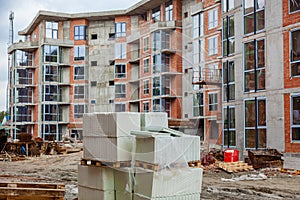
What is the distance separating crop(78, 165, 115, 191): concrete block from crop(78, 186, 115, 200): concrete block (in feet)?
0.27

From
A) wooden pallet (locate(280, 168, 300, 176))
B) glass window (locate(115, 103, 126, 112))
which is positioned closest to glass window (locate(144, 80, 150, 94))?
glass window (locate(115, 103, 126, 112))

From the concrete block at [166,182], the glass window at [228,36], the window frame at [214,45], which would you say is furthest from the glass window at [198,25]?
the concrete block at [166,182]

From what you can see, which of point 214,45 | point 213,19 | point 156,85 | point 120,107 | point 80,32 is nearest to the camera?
point 120,107

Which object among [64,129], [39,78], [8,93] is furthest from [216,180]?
[8,93]

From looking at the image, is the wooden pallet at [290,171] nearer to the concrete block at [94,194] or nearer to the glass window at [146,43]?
the glass window at [146,43]

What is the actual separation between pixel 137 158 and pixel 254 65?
42.1 feet

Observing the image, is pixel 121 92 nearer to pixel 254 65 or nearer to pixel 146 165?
pixel 146 165

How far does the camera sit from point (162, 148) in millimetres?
8477

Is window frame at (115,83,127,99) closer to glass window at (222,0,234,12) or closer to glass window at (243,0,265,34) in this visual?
glass window at (243,0,265,34)

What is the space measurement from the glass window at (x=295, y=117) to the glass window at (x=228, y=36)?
6464 mm

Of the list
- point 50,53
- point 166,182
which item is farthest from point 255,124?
point 50,53

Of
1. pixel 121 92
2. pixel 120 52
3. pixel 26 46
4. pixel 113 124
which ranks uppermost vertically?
pixel 26 46

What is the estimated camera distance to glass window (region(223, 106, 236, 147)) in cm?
2269

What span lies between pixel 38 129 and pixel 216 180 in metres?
38.4
